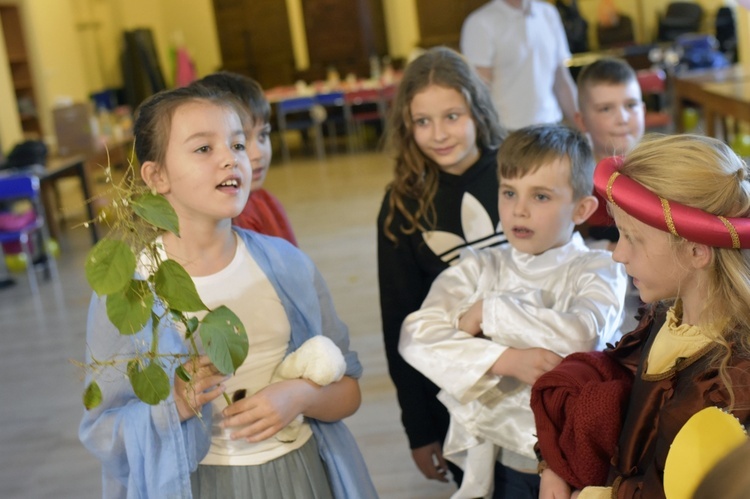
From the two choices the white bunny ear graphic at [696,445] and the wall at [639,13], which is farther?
the wall at [639,13]

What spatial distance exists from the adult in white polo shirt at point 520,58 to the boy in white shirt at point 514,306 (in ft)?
7.88

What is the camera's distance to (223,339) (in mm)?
1414

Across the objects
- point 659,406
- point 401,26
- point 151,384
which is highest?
point 401,26

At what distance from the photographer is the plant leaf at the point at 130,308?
1.38 metres

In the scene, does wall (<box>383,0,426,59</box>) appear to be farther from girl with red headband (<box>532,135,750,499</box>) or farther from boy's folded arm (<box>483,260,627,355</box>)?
girl with red headband (<box>532,135,750,499</box>)

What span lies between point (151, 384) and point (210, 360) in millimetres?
102

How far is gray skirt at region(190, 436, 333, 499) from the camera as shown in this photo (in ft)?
5.50

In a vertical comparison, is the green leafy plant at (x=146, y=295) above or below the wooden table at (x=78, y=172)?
above

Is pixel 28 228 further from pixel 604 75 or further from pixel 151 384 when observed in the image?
pixel 151 384

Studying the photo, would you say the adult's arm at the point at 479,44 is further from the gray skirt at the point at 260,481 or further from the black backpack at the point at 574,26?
the black backpack at the point at 574,26

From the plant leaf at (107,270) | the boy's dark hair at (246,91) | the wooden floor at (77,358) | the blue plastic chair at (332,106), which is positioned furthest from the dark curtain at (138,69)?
the plant leaf at (107,270)

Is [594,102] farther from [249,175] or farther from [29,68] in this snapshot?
[29,68]

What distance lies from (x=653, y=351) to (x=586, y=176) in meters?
0.60

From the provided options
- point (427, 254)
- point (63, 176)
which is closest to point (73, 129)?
point (63, 176)
